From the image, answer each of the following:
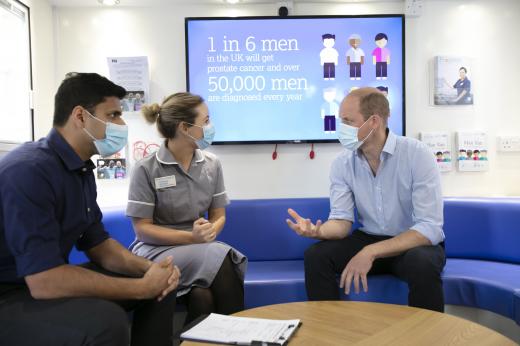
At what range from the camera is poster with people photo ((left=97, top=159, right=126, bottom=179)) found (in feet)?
9.75

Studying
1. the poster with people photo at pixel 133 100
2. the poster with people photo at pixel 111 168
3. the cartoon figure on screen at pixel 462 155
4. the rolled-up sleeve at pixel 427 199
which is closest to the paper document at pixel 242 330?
the rolled-up sleeve at pixel 427 199

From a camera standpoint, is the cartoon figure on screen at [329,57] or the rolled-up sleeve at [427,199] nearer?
the rolled-up sleeve at [427,199]

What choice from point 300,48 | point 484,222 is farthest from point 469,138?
point 300,48

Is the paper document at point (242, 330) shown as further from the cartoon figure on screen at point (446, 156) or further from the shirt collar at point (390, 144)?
the cartoon figure on screen at point (446, 156)

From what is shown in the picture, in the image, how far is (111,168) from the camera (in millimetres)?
2977

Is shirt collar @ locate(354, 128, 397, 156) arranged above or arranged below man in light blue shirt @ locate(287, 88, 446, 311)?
above

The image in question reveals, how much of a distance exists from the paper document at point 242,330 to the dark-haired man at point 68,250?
0.89ft

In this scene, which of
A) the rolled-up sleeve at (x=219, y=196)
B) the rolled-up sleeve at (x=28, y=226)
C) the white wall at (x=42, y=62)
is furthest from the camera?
the white wall at (x=42, y=62)

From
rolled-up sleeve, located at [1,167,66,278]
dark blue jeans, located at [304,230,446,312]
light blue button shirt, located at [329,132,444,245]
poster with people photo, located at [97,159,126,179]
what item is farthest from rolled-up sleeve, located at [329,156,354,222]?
poster with people photo, located at [97,159,126,179]

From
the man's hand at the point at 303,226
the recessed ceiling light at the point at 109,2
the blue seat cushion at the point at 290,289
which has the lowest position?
the blue seat cushion at the point at 290,289

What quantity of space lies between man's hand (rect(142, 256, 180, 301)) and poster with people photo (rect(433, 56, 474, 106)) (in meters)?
2.32

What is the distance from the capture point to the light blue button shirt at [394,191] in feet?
6.62

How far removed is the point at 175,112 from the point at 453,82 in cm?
204

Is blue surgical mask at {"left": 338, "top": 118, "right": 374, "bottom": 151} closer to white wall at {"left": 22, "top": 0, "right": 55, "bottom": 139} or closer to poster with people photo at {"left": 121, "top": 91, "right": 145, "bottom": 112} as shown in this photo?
poster with people photo at {"left": 121, "top": 91, "right": 145, "bottom": 112}
